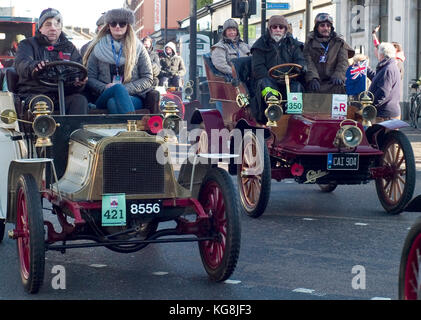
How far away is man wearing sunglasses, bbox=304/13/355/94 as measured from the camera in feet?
33.1

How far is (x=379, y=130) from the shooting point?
9445mm

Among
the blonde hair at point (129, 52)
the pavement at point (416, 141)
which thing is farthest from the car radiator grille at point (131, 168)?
the pavement at point (416, 141)

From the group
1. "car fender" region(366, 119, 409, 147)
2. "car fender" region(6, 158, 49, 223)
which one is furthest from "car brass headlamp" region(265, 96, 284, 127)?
"car fender" region(6, 158, 49, 223)

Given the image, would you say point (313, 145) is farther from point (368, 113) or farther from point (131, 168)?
point (131, 168)

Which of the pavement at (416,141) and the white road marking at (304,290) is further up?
the pavement at (416,141)

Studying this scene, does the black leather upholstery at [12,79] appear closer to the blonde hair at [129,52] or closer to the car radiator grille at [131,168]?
the blonde hair at [129,52]

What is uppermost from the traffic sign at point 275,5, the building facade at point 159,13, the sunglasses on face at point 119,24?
the building facade at point 159,13

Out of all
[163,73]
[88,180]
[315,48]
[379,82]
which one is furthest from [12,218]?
[163,73]

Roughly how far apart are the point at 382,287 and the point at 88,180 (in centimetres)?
203

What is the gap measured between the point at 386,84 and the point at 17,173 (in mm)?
7366

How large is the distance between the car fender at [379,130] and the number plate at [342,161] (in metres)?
0.62

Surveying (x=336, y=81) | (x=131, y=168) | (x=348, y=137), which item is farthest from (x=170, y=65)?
(x=131, y=168)

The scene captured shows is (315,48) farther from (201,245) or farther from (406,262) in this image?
(406,262)

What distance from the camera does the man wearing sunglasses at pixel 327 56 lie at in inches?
397
